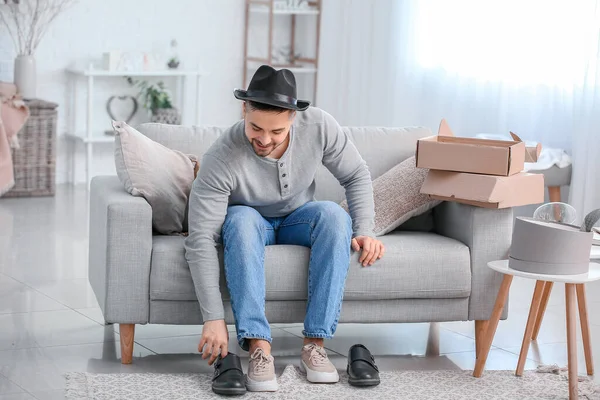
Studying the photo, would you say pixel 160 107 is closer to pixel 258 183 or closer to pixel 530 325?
pixel 258 183

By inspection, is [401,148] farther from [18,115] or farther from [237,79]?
[237,79]

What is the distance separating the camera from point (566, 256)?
2592 mm

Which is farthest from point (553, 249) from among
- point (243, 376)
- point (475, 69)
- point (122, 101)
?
point (122, 101)

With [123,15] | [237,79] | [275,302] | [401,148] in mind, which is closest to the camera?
[275,302]

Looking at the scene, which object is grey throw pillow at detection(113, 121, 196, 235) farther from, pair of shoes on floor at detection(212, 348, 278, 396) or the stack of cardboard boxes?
the stack of cardboard boxes

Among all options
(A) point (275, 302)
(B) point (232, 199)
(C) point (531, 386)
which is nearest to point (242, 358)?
(A) point (275, 302)

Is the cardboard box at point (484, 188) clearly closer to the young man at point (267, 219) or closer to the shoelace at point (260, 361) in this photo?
the young man at point (267, 219)

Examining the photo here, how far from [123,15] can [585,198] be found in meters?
3.22

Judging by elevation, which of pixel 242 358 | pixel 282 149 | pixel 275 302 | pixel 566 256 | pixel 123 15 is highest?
pixel 123 15

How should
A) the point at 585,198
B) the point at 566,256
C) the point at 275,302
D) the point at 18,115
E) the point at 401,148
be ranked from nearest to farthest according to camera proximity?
the point at 566,256 → the point at 275,302 → the point at 401,148 → the point at 585,198 → the point at 18,115

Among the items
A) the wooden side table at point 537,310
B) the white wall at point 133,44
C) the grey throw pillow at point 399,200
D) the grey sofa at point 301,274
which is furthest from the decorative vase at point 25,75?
the wooden side table at point 537,310

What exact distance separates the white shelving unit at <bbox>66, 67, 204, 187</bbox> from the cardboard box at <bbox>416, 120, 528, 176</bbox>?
3.47 metres

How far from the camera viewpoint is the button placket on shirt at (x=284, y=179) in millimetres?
2773

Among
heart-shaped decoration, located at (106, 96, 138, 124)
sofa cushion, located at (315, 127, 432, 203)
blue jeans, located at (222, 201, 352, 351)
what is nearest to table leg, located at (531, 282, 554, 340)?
sofa cushion, located at (315, 127, 432, 203)
